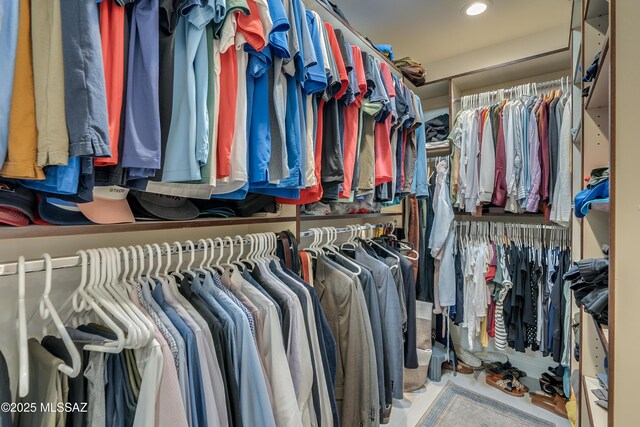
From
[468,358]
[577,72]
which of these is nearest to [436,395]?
[468,358]

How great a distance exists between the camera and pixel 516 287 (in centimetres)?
211

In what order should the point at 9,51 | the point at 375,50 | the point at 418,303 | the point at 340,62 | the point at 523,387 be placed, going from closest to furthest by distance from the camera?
the point at 9,51
the point at 340,62
the point at 375,50
the point at 523,387
the point at 418,303

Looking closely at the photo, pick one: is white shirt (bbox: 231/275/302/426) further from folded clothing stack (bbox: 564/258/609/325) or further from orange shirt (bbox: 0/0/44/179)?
folded clothing stack (bbox: 564/258/609/325)

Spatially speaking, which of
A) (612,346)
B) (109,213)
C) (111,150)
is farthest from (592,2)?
(109,213)

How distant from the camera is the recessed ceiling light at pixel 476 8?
199cm

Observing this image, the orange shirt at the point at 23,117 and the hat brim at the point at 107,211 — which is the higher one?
the orange shirt at the point at 23,117

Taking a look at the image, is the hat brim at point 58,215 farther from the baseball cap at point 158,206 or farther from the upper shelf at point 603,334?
the upper shelf at point 603,334

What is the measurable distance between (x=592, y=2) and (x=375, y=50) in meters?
0.97

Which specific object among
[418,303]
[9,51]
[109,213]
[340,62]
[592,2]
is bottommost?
[418,303]

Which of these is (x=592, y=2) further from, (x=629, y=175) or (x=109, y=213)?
(x=109, y=213)

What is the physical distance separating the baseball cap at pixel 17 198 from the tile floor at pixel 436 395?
2.08m

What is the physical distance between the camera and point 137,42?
0.70m

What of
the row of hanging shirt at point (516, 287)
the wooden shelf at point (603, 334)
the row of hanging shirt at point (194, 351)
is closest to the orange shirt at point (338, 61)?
the row of hanging shirt at point (194, 351)

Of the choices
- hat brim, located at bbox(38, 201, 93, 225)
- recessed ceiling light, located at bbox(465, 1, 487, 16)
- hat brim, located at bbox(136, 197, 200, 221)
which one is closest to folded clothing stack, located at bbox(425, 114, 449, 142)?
recessed ceiling light, located at bbox(465, 1, 487, 16)
